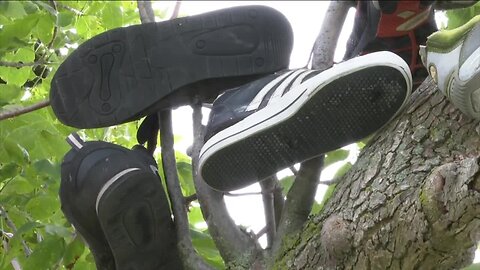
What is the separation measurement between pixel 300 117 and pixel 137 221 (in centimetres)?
36

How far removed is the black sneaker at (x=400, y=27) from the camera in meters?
1.75

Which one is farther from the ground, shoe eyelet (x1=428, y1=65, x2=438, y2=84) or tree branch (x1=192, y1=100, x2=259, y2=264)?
shoe eyelet (x1=428, y1=65, x2=438, y2=84)

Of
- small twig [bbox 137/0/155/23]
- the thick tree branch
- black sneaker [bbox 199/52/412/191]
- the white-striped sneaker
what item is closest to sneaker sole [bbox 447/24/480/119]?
the white-striped sneaker

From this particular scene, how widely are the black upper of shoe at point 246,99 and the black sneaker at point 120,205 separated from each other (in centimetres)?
16

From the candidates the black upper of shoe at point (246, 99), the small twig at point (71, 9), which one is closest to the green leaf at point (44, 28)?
the small twig at point (71, 9)

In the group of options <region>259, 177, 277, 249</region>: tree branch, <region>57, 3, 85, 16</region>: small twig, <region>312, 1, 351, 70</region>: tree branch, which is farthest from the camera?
<region>57, 3, 85, 16</region>: small twig

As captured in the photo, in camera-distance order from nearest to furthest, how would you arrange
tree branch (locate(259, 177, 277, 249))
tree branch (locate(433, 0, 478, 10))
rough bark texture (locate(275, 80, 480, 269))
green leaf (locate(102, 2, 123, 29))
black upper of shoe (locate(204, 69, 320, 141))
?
rough bark texture (locate(275, 80, 480, 269)) < black upper of shoe (locate(204, 69, 320, 141)) < tree branch (locate(259, 177, 277, 249)) < tree branch (locate(433, 0, 478, 10)) < green leaf (locate(102, 2, 123, 29))

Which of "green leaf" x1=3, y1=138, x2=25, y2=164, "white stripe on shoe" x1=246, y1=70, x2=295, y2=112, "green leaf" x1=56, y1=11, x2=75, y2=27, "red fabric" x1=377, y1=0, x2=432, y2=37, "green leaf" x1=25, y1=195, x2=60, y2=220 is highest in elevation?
"white stripe on shoe" x1=246, y1=70, x2=295, y2=112

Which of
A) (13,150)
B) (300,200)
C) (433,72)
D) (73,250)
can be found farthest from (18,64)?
(433,72)

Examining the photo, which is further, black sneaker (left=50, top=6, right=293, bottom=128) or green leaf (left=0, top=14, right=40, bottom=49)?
green leaf (left=0, top=14, right=40, bottom=49)

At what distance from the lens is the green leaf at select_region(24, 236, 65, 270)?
1.72 metres

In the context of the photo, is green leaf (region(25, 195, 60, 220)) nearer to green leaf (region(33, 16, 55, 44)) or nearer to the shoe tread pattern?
green leaf (region(33, 16, 55, 44))

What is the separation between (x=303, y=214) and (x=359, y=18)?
674 millimetres

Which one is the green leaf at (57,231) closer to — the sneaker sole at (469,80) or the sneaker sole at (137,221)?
the sneaker sole at (137,221)
